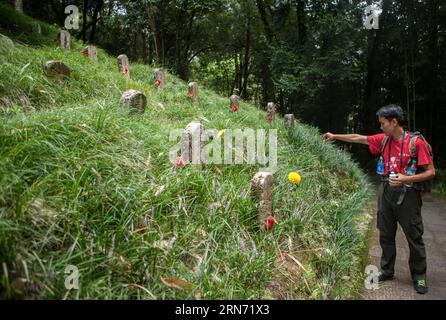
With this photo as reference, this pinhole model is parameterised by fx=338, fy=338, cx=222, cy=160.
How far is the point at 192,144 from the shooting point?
3488 mm

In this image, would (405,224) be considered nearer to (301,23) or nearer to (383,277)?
A: (383,277)

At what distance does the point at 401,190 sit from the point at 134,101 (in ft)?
10.6

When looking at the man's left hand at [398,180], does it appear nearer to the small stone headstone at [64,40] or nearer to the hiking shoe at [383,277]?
the hiking shoe at [383,277]

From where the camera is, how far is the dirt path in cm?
303

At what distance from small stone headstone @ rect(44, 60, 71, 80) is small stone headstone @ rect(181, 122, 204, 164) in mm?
2436

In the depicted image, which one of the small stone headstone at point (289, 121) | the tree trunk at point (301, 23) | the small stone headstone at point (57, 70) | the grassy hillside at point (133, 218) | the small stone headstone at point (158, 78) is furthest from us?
the tree trunk at point (301, 23)

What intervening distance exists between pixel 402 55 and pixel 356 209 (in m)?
10.7

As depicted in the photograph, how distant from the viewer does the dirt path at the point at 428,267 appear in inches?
119

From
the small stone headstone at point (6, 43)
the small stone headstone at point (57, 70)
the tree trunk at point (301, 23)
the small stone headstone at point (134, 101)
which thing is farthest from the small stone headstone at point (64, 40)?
the tree trunk at point (301, 23)

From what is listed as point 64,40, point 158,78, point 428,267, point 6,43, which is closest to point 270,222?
point 428,267

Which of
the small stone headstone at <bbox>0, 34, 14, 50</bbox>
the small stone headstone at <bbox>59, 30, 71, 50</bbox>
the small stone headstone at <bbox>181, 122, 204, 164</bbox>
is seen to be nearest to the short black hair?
the small stone headstone at <bbox>181, 122, 204, 164</bbox>

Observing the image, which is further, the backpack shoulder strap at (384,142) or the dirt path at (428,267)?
the backpack shoulder strap at (384,142)

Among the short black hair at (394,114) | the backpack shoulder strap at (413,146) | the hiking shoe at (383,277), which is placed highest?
the short black hair at (394,114)

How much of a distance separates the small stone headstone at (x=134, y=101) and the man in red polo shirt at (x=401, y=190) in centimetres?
290
